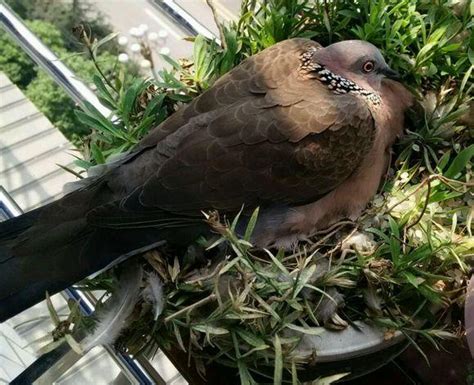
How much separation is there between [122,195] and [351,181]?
1.11ft

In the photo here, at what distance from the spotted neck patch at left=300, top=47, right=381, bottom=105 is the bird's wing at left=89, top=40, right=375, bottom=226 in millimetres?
25

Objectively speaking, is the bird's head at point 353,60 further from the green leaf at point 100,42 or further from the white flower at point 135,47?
the white flower at point 135,47

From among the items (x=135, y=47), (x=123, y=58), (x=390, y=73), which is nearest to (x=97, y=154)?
(x=390, y=73)

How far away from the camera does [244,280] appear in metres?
0.83

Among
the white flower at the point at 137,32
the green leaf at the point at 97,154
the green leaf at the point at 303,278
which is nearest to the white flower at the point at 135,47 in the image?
the white flower at the point at 137,32

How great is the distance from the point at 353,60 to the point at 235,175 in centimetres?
26

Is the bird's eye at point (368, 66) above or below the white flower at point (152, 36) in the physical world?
below

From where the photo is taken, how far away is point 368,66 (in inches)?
38.8

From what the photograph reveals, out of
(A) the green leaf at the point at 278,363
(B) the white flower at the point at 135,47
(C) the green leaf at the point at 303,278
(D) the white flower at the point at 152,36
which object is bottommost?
(A) the green leaf at the point at 278,363

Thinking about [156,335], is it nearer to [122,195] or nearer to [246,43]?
[122,195]

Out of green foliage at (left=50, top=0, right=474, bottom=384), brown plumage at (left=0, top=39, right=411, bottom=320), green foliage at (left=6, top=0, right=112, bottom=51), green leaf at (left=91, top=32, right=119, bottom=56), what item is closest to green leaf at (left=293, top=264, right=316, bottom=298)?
green foliage at (left=50, top=0, right=474, bottom=384)

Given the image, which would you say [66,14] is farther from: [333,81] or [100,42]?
[333,81]

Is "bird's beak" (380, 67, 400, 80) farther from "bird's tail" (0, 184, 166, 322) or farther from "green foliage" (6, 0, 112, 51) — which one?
"green foliage" (6, 0, 112, 51)

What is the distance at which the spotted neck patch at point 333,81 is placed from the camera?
0.96 metres
